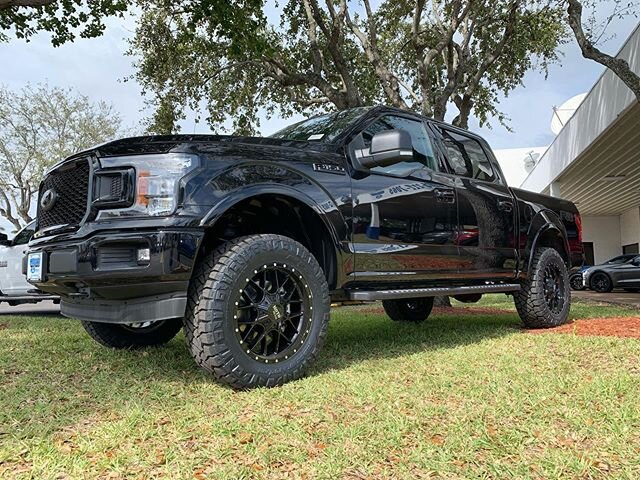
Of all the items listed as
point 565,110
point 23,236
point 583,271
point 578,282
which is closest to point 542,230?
point 23,236

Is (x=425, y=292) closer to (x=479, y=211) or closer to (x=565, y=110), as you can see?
(x=479, y=211)

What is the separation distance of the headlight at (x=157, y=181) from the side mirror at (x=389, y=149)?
4.26 feet

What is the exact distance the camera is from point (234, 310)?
3.01 meters

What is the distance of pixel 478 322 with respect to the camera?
6.43 m

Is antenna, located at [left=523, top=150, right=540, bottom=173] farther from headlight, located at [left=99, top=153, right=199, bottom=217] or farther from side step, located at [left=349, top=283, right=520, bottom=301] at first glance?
headlight, located at [left=99, top=153, right=199, bottom=217]

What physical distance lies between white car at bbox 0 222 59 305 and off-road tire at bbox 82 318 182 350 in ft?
15.7

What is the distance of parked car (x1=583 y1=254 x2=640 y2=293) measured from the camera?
682 inches

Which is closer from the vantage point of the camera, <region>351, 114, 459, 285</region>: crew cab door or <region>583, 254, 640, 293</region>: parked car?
<region>351, 114, 459, 285</region>: crew cab door

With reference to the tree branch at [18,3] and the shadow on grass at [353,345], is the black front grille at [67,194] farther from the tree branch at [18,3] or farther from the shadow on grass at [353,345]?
the tree branch at [18,3]

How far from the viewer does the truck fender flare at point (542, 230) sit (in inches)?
217

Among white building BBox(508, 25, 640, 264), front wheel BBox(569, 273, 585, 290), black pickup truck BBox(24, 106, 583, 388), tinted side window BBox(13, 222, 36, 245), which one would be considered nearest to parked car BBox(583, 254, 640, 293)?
front wheel BBox(569, 273, 585, 290)

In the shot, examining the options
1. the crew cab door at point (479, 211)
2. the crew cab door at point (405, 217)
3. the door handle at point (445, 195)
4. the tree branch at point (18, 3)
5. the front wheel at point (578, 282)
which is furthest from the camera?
the front wheel at point (578, 282)

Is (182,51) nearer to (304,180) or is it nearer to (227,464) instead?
(304,180)

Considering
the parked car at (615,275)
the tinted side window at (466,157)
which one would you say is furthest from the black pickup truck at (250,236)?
the parked car at (615,275)
